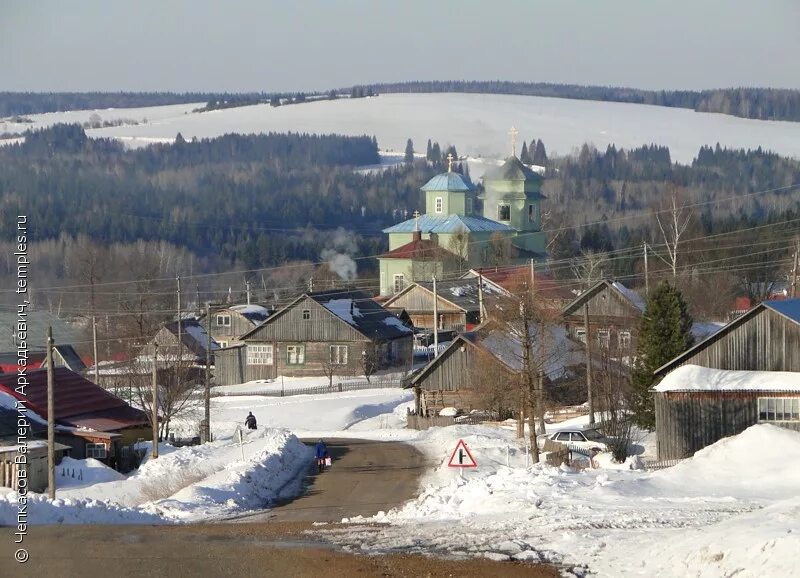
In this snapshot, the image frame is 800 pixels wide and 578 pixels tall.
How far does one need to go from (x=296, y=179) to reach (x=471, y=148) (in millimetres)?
26396

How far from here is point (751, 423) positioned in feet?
105

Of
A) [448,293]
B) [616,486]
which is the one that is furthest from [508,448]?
[448,293]

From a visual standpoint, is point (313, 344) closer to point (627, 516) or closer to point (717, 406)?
point (717, 406)

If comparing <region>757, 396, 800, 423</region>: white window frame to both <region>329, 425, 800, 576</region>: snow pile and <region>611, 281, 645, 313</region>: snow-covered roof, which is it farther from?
<region>611, 281, 645, 313</region>: snow-covered roof

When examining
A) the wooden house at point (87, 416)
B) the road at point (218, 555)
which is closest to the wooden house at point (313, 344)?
the wooden house at point (87, 416)

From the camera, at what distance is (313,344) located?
210ft

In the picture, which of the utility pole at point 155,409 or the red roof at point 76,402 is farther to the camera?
the red roof at point 76,402

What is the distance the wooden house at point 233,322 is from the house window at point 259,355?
7.60 meters

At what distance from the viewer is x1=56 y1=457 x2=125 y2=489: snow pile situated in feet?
110

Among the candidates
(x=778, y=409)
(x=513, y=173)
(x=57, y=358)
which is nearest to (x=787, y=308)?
(x=778, y=409)

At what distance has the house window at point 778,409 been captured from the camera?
31.8 metres

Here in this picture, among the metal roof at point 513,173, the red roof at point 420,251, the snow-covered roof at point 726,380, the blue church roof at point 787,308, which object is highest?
the metal roof at point 513,173

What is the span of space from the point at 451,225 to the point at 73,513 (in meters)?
74.5

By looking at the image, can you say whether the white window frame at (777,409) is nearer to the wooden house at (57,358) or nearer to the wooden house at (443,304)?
the wooden house at (443,304)
